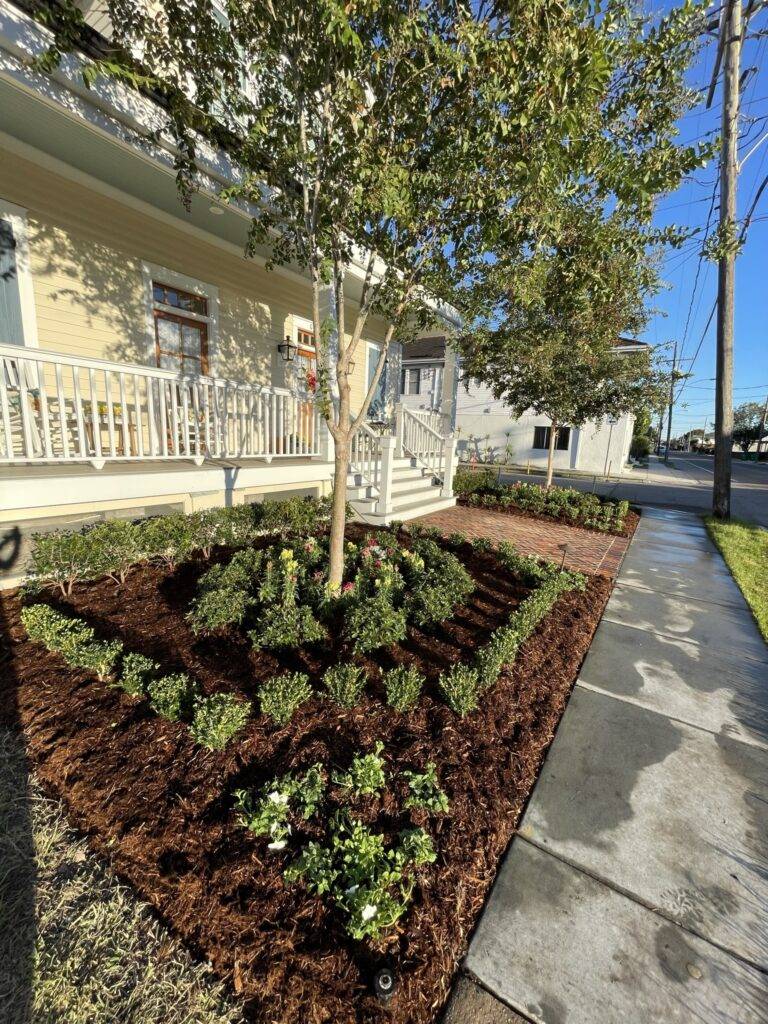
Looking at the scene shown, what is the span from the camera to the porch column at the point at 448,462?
30.2ft

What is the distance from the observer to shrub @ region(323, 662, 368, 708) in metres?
2.64

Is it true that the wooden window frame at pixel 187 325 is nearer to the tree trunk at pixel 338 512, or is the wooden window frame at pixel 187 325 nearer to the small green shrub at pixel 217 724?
the tree trunk at pixel 338 512

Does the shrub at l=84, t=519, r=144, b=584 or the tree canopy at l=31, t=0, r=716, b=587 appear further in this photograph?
the shrub at l=84, t=519, r=144, b=584

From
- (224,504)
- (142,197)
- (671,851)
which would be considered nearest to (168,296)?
(142,197)

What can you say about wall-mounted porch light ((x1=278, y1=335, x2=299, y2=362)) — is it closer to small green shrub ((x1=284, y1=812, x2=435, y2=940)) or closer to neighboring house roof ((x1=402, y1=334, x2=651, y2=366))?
small green shrub ((x1=284, y1=812, x2=435, y2=940))

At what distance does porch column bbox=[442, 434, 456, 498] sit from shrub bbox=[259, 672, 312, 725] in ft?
23.4

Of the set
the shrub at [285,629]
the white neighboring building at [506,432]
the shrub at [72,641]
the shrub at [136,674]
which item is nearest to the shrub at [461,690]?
the shrub at [285,629]

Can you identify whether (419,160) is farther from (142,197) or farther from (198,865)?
(198,865)

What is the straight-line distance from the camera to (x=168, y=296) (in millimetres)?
6184

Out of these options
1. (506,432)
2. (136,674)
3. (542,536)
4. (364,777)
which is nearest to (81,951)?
(364,777)

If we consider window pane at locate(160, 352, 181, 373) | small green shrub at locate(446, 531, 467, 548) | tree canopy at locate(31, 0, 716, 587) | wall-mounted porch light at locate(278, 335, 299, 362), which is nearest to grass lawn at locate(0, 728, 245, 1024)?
tree canopy at locate(31, 0, 716, 587)

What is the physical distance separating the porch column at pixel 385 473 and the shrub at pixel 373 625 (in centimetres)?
354

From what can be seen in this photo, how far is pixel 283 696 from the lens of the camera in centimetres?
250

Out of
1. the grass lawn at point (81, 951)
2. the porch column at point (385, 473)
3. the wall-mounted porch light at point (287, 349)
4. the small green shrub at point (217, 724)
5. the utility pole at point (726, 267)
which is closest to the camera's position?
the grass lawn at point (81, 951)
